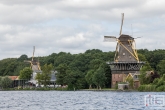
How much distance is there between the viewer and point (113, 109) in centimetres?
3622

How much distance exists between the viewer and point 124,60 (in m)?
99.6

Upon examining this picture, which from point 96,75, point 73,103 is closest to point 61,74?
point 96,75

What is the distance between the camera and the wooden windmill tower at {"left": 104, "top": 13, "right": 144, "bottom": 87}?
99750 millimetres

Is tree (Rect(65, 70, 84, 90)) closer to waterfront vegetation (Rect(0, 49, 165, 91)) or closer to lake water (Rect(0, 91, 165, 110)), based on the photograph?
waterfront vegetation (Rect(0, 49, 165, 91))

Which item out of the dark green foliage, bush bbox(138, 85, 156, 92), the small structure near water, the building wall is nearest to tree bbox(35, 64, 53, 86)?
the building wall

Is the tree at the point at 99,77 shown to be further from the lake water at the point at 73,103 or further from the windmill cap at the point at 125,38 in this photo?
the lake water at the point at 73,103

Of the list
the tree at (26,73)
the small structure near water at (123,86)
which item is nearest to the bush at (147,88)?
the small structure near water at (123,86)

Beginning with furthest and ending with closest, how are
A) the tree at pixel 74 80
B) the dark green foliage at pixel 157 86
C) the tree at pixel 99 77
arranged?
the tree at pixel 74 80 < the tree at pixel 99 77 < the dark green foliage at pixel 157 86

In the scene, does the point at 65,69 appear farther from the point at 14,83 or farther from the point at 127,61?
the point at 14,83

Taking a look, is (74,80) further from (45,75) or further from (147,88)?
(147,88)

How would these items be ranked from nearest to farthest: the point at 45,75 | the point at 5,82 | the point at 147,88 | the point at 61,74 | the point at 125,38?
the point at 147,88
the point at 125,38
the point at 61,74
the point at 45,75
the point at 5,82

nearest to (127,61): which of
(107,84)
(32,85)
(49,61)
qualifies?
(107,84)

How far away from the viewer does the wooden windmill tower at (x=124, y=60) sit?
9975 centimetres

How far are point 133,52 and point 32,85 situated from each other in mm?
40634
